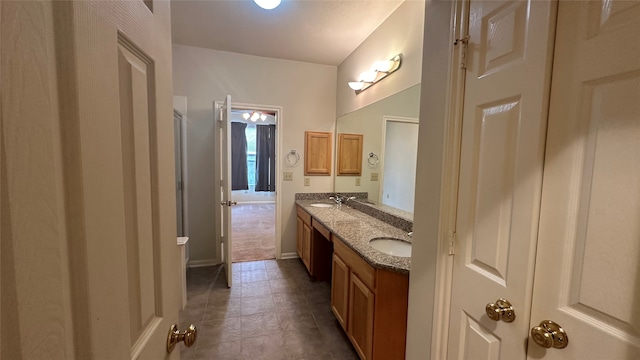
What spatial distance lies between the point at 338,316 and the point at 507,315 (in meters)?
1.49

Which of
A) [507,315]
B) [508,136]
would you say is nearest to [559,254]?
[507,315]

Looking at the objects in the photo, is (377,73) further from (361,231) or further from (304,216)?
(304,216)

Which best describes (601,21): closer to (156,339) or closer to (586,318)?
(586,318)

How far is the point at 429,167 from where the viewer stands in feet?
3.52

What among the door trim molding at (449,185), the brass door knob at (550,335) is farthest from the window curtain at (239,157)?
the brass door knob at (550,335)

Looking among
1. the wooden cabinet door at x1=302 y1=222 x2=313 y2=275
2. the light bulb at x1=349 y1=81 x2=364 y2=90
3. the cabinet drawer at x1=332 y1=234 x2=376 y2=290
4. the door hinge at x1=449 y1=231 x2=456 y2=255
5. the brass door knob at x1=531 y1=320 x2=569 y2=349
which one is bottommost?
the wooden cabinet door at x1=302 y1=222 x2=313 y2=275

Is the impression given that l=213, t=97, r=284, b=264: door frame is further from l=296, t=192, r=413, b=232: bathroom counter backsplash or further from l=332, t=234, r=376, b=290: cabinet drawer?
l=332, t=234, r=376, b=290: cabinet drawer

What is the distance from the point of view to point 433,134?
41.2 inches

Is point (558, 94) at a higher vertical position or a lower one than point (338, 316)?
higher

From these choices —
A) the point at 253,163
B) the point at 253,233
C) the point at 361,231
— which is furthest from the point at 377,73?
the point at 253,163

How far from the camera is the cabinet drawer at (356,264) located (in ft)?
4.84

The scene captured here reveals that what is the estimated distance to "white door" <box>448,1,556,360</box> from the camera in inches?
27.5

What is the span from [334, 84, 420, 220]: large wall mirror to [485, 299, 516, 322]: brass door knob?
1.36 metres

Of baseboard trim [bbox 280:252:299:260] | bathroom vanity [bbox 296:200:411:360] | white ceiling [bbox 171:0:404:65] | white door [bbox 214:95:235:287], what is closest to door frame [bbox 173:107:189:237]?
white door [bbox 214:95:235:287]
